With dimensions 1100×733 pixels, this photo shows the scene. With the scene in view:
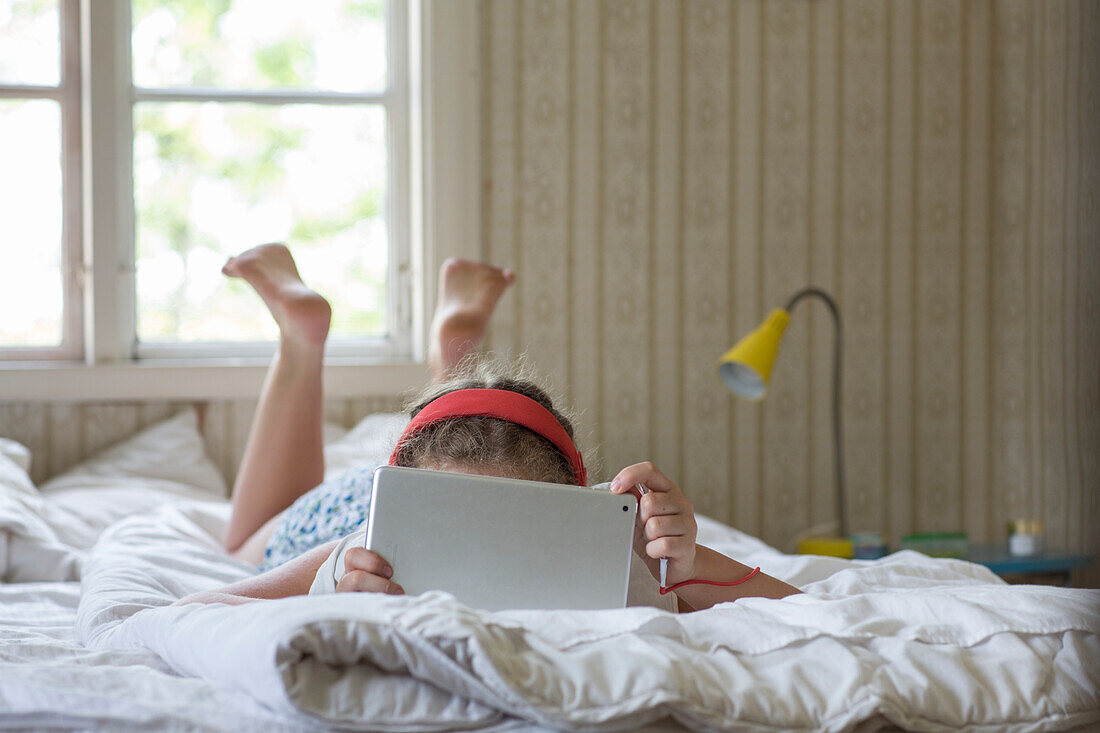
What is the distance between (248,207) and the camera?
2.40 m

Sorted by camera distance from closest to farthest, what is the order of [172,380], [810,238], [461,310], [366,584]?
1. [366,584]
2. [461,310]
3. [172,380]
4. [810,238]

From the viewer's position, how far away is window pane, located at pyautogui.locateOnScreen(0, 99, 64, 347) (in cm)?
Answer: 229

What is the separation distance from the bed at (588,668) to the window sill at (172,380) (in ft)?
4.70

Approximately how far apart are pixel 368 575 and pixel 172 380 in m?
1.65

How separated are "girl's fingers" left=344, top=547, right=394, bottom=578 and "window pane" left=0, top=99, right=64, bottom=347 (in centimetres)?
186

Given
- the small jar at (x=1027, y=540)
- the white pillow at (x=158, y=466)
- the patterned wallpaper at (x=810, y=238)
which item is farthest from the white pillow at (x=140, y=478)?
the small jar at (x=1027, y=540)

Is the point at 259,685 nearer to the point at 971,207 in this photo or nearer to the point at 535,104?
the point at 535,104

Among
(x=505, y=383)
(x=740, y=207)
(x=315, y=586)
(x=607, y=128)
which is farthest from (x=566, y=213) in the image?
(x=315, y=586)

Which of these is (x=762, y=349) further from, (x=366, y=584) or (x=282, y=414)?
(x=366, y=584)

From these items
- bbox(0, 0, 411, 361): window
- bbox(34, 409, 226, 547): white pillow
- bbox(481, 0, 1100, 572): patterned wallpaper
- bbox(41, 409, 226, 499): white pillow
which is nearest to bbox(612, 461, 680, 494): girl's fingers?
bbox(34, 409, 226, 547): white pillow

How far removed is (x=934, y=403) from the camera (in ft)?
8.45

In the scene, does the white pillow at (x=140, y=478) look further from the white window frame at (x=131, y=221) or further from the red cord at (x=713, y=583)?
the red cord at (x=713, y=583)

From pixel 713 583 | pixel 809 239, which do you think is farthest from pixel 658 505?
pixel 809 239

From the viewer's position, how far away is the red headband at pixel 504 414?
2.96ft
